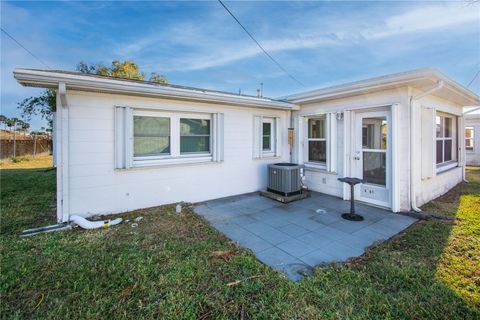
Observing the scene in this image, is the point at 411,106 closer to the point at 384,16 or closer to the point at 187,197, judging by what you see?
the point at 384,16

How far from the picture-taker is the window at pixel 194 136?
18.6 feet

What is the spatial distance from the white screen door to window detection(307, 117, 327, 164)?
102cm

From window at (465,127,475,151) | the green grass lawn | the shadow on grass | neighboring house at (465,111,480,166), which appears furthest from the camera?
window at (465,127,475,151)

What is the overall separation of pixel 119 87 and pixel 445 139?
8.94m

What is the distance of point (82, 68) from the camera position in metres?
13.6

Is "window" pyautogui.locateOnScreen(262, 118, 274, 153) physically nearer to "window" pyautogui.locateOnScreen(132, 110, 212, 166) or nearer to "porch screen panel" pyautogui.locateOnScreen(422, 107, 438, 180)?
"window" pyautogui.locateOnScreen(132, 110, 212, 166)

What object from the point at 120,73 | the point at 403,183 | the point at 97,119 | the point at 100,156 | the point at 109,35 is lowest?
the point at 403,183

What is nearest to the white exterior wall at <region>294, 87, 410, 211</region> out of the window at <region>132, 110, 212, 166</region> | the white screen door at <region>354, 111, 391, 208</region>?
the white screen door at <region>354, 111, 391, 208</region>

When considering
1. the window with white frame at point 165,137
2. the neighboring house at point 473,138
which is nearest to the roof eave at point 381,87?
the window with white frame at point 165,137

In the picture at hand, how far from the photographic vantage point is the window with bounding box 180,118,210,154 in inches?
Result: 224

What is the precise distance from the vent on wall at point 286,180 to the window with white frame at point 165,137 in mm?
1511

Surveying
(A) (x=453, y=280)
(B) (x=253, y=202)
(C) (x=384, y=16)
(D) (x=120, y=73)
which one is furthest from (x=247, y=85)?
(A) (x=453, y=280)

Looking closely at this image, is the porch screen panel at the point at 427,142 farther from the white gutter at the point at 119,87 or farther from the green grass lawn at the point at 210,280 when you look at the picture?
the white gutter at the point at 119,87

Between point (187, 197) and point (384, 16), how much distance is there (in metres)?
7.31
